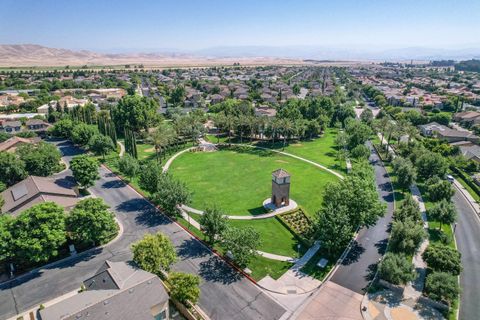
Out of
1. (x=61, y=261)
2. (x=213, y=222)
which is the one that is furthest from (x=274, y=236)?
(x=61, y=261)

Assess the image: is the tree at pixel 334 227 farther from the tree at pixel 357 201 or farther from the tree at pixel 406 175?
the tree at pixel 406 175

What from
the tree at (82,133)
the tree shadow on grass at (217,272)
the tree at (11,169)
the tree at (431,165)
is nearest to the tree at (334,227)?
the tree shadow on grass at (217,272)

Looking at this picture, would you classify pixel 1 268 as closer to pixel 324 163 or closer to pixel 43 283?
pixel 43 283

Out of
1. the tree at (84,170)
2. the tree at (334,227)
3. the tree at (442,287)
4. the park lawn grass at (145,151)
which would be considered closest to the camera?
the tree at (442,287)

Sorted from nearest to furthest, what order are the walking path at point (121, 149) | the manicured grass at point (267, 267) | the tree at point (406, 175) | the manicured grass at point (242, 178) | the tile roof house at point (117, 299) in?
the tile roof house at point (117, 299) < the manicured grass at point (267, 267) < the manicured grass at point (242, 178) < the tree at point (406, 175) < the walking path at point (121, 149)

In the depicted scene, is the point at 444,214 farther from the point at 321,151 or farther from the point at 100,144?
the point at 100,144

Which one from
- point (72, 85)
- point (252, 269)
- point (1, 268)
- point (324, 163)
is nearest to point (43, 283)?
point (1, 268)

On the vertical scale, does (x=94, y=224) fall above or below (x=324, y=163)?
above
